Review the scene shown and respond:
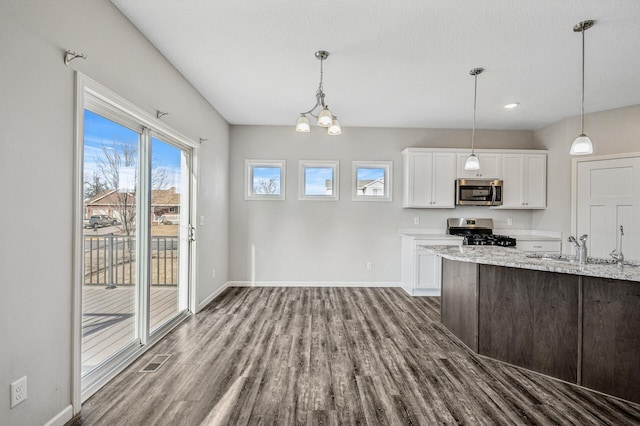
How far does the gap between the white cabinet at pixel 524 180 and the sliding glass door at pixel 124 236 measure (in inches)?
201

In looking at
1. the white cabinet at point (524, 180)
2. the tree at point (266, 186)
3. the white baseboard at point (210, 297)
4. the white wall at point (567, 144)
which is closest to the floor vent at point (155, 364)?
the white baseboard at point (210, 297)

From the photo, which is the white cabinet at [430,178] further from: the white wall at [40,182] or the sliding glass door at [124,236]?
the white wall at [40,182]

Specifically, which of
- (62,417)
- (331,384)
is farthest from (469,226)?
(62,417)

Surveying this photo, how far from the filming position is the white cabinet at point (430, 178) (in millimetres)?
4879

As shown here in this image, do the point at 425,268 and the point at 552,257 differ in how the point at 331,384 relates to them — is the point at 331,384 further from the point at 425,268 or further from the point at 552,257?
the point at 425,268

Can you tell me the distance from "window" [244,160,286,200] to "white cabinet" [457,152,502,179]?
3.06 meters

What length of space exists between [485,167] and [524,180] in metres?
0.72

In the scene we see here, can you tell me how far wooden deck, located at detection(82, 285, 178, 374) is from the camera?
7.06 feet

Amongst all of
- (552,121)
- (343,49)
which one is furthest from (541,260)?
(552,121)

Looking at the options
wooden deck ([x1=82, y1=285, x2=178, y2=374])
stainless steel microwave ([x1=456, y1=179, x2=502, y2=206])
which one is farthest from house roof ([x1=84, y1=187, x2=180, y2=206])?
stainless steel microwave ([x1=456, y1=179, x2=502, y2=206])

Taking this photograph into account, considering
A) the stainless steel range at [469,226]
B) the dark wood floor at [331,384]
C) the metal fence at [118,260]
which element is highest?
the stainless steel range at [469,226]

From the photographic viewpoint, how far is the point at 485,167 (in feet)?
16.1

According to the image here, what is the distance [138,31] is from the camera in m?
2.49

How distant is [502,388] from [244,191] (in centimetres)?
435
